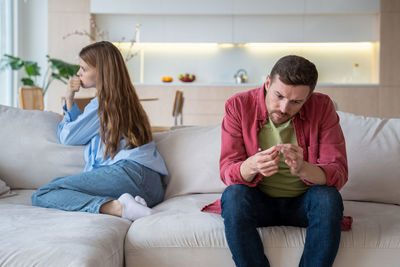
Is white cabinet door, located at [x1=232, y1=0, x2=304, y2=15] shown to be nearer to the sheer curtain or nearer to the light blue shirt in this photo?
the sheer curtain

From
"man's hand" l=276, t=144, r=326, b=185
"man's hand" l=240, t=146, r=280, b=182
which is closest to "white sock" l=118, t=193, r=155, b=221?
"man's hand" l=240, t=146, r=280, b=182

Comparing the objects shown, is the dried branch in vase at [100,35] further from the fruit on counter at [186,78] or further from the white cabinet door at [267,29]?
the white cabinet door at [267,29]

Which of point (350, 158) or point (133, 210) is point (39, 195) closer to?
point (133, 210)

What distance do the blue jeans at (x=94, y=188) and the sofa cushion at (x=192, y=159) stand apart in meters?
0.24

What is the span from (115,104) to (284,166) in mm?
845

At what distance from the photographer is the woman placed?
2.04m

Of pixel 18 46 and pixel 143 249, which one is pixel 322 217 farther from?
pixel 18 46

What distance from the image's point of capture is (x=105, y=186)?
6.79 ft

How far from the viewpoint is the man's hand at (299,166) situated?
62.0 inches

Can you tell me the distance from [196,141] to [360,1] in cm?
528

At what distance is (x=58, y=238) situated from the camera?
5.10 ft

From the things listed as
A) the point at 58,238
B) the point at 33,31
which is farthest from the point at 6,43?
the point at 58,238

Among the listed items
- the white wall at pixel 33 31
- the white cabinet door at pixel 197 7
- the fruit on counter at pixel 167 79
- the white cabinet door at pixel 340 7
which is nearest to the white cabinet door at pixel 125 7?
the white cabinet door at pixel 197 7

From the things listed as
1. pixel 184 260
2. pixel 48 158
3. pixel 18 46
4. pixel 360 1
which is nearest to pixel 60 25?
pixel 18 46
